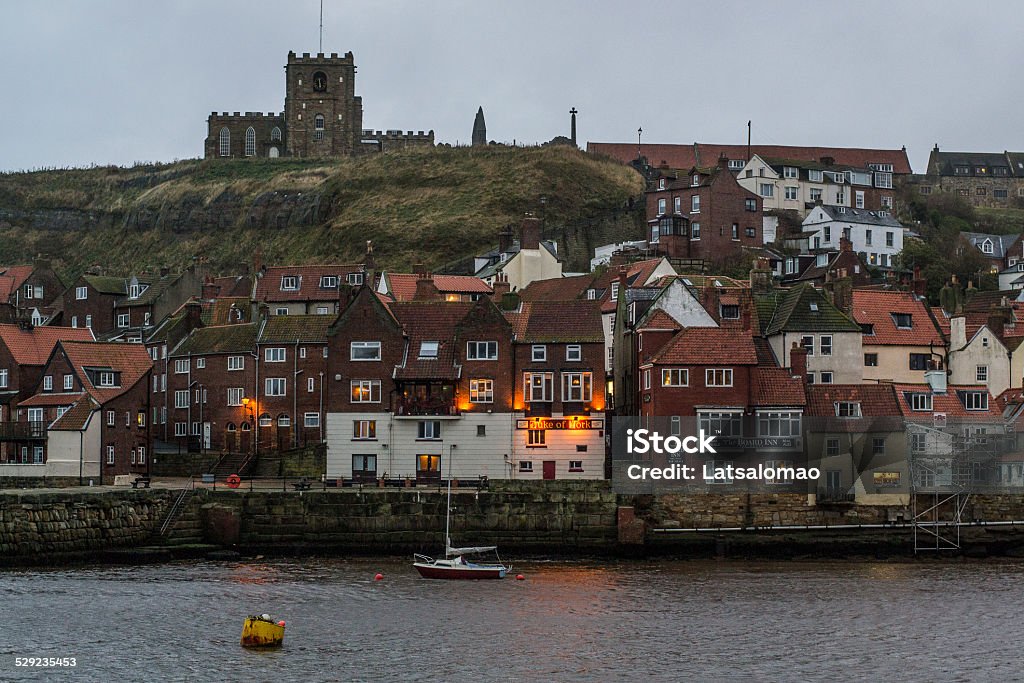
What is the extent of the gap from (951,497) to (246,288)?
57.2 m

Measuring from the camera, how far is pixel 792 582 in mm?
67500

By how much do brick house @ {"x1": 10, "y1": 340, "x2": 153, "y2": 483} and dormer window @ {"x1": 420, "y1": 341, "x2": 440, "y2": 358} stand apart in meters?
16.2

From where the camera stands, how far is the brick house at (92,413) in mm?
82250

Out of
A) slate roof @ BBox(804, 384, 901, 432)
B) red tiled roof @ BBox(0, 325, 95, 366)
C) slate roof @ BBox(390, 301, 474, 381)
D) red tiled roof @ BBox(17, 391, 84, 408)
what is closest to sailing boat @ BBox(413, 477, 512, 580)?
slate roof @ BBox(390, 301, 474, 381)

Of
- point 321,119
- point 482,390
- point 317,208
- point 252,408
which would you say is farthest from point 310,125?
point 482,390

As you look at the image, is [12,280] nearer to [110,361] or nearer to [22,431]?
[110,361]

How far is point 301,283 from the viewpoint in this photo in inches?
4441

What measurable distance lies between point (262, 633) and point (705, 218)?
76465 millimetres

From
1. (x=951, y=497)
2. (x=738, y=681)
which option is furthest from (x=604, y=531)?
(x=738, y=681)

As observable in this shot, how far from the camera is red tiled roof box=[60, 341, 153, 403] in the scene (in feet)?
284

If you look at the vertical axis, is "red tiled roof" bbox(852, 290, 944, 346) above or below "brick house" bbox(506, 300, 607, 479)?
above

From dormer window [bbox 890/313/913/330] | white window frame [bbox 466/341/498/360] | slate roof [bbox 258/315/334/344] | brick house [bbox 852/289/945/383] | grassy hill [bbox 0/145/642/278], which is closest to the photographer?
white window frame [bbox 466/341/498/360]

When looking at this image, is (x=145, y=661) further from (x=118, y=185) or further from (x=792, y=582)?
(x=118, y=185)

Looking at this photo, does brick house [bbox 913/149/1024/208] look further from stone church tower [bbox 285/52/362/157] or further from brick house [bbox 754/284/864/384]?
brick house [bbox 754/284/864/384]
